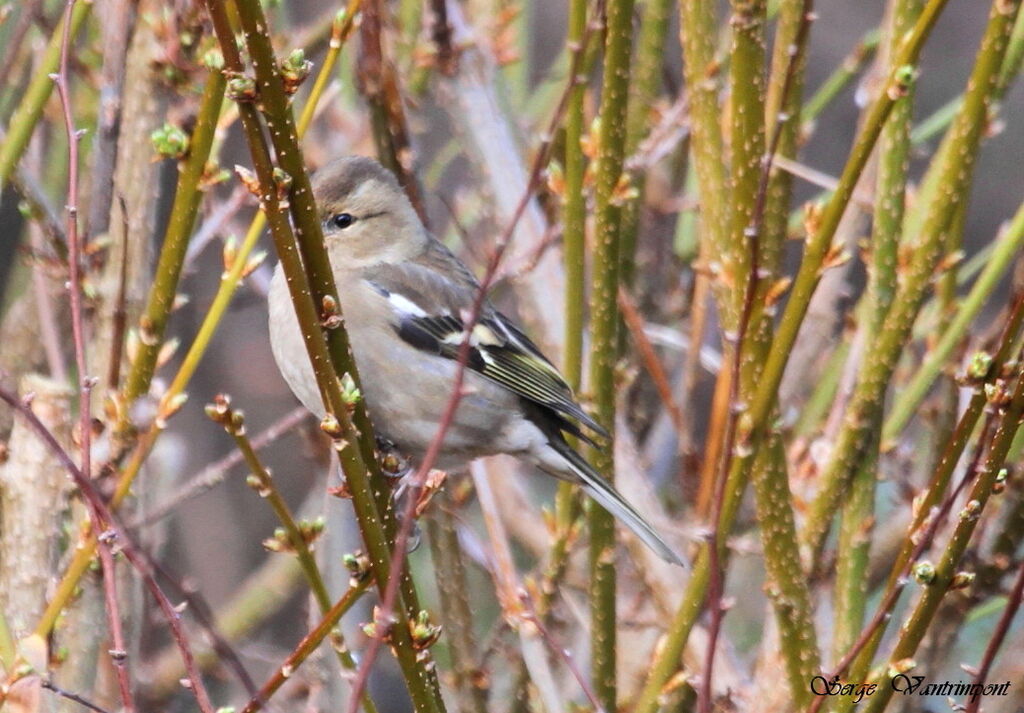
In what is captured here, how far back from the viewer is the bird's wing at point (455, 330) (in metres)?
3.88

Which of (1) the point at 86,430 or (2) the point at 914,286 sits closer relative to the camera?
(1) the point at 86,430

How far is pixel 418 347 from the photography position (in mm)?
3877

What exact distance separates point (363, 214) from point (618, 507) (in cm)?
125

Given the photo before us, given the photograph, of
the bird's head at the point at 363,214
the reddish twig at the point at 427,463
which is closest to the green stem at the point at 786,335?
the reddish twig at the point at 427,463

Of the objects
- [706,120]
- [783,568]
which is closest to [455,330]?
[706,120]

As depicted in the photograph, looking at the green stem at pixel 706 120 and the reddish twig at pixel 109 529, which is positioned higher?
the green stem at pixel 706 120

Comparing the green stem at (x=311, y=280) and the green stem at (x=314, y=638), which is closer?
the green stem at (x=311, y=280)

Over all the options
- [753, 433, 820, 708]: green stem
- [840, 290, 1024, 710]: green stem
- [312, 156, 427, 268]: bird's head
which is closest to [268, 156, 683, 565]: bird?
[312, 156, 427, 268]: bird's head

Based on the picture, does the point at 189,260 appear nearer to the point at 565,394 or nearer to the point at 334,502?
the point at 334,502

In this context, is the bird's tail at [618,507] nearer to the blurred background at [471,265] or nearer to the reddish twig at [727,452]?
the blurred background at [471,265]

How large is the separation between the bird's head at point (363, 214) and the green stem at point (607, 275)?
1008 millimetres

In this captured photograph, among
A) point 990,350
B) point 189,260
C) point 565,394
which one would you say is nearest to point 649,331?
point 565,394

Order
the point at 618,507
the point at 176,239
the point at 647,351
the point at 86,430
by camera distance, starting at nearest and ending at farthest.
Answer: the point at 86,430
the point at 176,239
the point at 618,507
the point at 647,351

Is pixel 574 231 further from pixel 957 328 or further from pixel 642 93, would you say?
pixel 642 93
